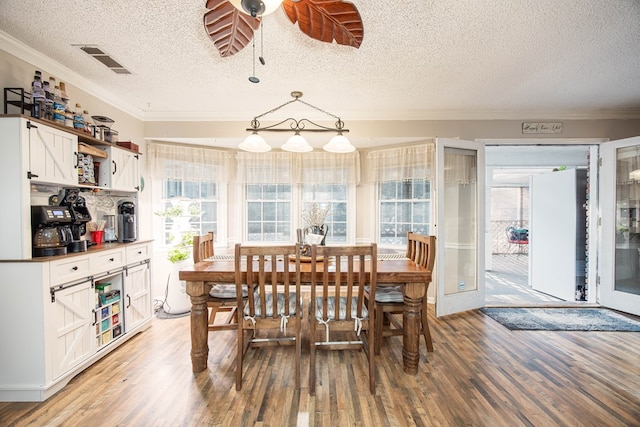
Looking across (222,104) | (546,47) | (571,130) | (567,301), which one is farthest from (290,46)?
(567,301)

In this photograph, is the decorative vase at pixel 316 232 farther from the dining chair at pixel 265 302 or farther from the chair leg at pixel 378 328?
the chair leg at pixel 378 328

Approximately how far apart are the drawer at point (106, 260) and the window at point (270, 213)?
1.99 metres

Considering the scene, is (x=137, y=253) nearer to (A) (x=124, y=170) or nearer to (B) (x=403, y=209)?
(A) (x=124, y=170)

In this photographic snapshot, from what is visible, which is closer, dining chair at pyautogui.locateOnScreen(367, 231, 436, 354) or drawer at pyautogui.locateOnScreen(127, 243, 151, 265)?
dining chair at pyautogui.locateOnScreen(367, 231, 436, 354)

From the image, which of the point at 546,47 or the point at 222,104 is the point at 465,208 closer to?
the point at 546,47

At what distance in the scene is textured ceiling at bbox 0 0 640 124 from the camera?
1.82m

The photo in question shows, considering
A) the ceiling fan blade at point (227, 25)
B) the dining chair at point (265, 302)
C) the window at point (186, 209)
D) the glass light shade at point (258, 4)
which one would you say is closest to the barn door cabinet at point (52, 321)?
the dining chair at point (265, 302)

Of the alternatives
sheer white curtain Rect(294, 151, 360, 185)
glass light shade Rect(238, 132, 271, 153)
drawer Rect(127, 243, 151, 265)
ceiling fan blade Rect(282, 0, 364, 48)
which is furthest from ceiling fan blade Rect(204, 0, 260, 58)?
sheer white curtain Rect(294, 151, 360, 185)

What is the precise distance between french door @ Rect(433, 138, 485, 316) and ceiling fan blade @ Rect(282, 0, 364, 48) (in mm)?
2313

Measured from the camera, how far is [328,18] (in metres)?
1.46

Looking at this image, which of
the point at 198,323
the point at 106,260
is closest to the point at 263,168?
the point at 106,260

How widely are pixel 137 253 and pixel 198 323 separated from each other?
1175 millimetres

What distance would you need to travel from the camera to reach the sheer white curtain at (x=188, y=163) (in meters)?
3.73

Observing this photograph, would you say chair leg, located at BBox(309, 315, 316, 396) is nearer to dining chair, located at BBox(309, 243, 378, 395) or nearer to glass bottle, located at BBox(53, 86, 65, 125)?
dining chair, located at BBox(309, 243, 378, 395)
